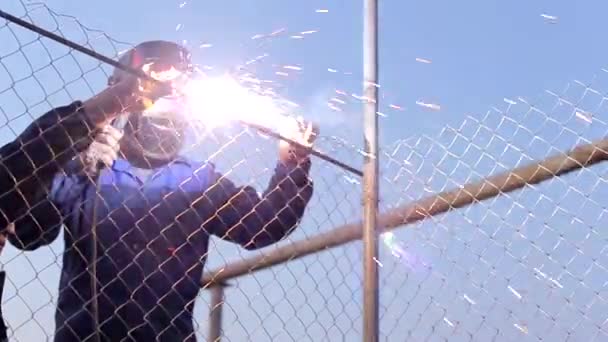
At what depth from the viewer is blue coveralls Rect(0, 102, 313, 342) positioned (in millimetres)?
2250

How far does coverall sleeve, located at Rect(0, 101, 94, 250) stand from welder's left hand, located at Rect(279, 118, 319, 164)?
609mm

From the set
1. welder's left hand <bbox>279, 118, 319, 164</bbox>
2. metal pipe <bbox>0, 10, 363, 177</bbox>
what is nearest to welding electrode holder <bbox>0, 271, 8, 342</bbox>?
metal pipe <bbox>0, 10, 363, 177</bbox>

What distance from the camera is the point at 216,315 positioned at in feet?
8.97

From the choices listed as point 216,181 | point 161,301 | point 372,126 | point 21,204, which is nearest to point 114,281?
point 161,301

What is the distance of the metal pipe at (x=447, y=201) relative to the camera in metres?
2.61

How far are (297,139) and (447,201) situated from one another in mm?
486

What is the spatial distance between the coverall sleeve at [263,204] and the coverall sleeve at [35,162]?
504 mm

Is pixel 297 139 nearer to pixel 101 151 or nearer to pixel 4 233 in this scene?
pixel 101 151

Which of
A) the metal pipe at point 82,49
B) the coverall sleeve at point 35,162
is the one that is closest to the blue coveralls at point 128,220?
the coverall sleeve at point 35,162

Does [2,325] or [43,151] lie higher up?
[43,151]

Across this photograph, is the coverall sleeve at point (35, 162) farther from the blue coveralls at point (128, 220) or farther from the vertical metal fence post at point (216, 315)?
the vertical metal fence post at point (216, 315)

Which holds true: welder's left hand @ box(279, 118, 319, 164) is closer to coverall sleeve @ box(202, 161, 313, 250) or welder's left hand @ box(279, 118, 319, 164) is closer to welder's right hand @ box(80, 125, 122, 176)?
coverall sleeve @ box(202, 161, 313, 250)

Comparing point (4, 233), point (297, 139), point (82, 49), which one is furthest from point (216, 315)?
point (82, 49)

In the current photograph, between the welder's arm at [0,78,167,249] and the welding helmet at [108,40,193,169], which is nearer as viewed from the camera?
the welder's arm at [0,78,167,249]
